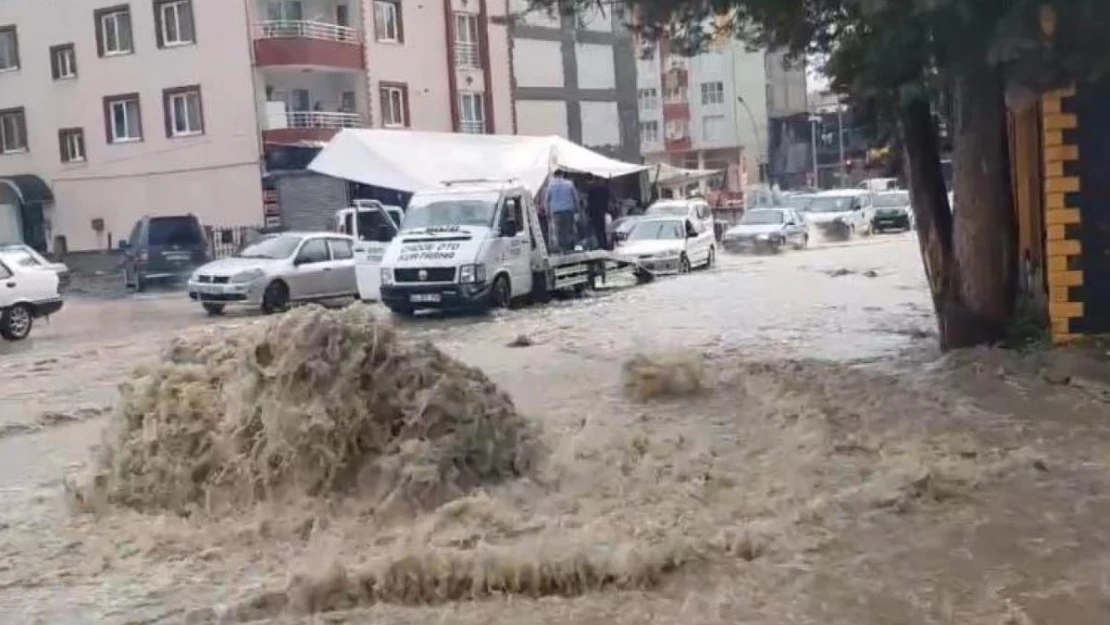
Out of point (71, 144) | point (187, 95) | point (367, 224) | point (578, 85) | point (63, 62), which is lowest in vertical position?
point (367, 224)

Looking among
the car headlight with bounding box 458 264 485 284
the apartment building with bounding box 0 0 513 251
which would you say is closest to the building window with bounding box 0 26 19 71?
the apartment building with bounding box 0 0 513 251

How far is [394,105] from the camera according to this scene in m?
43.7

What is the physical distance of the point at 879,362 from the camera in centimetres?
1448

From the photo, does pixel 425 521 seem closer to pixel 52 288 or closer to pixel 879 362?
pixel 879 362

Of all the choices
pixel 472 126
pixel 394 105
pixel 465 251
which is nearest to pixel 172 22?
pixel 394 105

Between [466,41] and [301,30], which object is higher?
[466,41]

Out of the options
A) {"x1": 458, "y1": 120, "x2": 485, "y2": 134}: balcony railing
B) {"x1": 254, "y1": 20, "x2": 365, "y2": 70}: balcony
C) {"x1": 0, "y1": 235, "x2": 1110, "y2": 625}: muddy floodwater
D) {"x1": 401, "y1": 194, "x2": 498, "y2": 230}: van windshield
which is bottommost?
{"x1": 0, "y1": 235, "x2": 1110, "y2": 625}: muddy floodwater

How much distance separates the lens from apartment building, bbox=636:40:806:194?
75562 millimetres

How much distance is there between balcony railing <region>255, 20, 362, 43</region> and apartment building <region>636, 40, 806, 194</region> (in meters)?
35.5

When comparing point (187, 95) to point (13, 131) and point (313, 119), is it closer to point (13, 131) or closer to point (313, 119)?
point (313, 119)

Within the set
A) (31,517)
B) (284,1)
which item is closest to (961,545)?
(31,517)

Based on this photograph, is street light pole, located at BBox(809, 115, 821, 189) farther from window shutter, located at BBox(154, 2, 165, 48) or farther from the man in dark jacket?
the man in dark jacket

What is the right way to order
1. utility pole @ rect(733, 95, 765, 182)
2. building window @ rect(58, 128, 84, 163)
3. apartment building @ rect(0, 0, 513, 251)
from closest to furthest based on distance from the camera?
apartment building @ rect(0, 0, 513, 251) < building window @ rect(58, 128, 84, 163) < utility pole @ rect(733, 95, 765, 182)

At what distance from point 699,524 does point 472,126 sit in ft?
133
